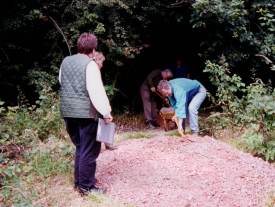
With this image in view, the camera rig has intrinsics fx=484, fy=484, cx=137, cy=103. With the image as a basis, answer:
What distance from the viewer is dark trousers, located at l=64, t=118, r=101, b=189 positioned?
17.9ft

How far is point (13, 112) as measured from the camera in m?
8.52

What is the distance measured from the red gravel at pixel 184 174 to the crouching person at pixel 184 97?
54cm

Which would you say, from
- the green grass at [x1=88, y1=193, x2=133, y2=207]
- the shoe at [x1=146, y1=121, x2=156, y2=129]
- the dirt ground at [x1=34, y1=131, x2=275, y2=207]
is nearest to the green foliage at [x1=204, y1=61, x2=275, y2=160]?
the dirt ground at [x1=34, y1=131, x2=275, y2=207]

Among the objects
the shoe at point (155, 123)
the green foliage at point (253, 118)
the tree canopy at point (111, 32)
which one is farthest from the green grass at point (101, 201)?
→ the shoe at point (155, 123)

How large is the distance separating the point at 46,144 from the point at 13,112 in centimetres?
141

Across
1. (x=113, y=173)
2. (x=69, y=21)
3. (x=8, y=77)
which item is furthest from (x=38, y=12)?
(x=113, y=173)

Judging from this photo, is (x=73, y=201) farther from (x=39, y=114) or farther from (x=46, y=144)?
(x=39, y=114)

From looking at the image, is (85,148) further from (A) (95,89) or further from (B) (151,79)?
(B) (151,79)

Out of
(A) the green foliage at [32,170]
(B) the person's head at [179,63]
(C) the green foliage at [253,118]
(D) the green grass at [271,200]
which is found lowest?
(D) the green grass at [271,200]

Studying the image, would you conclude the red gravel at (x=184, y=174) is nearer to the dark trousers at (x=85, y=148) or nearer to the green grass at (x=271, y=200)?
the green grass at (x=271, y=200)

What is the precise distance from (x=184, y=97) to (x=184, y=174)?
1.81m

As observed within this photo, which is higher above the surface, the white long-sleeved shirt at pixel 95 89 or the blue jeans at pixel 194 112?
the white long-sleeved shirt at pixel 95 89

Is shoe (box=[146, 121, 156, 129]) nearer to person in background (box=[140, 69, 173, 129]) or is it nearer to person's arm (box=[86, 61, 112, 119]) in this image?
person in background (box=[140, 69, 173, 129])

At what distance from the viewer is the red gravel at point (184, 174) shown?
18.2ft
